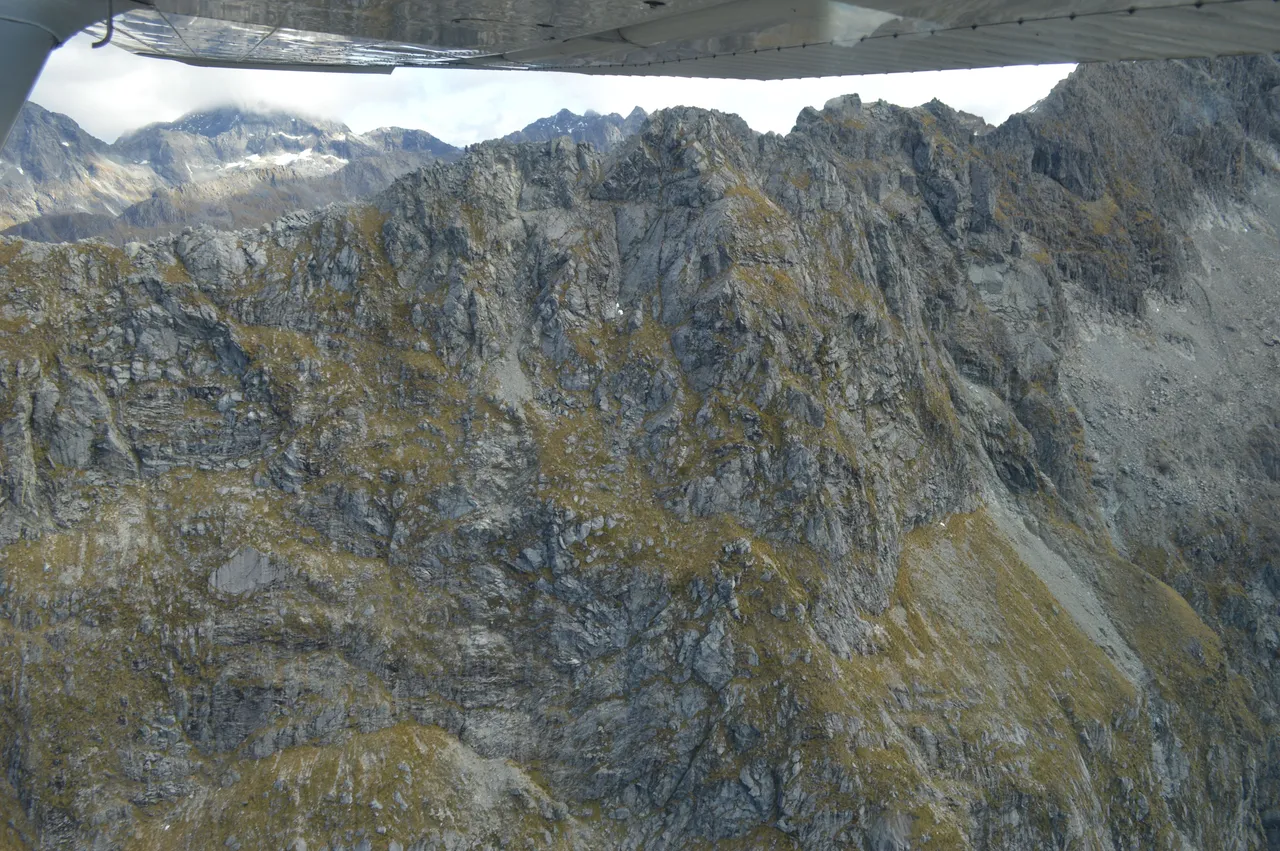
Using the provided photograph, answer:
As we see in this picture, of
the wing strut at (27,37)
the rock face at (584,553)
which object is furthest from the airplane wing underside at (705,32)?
the rock face at (584,553)

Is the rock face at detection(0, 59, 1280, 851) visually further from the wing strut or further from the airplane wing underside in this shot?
the wing strut

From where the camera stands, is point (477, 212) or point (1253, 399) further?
point (1253, 399)

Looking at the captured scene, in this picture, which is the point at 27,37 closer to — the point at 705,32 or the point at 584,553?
the point at 705,32

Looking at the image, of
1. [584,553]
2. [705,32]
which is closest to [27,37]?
[705,32]

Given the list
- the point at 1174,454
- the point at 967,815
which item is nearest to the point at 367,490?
the point at 967,815

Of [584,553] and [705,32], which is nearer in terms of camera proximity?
[705,32]

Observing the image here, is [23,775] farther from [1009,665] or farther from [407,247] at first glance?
[1009,665]

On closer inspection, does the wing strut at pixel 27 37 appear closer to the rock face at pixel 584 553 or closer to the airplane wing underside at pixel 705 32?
the airplane wing underside at pixel 705 32
